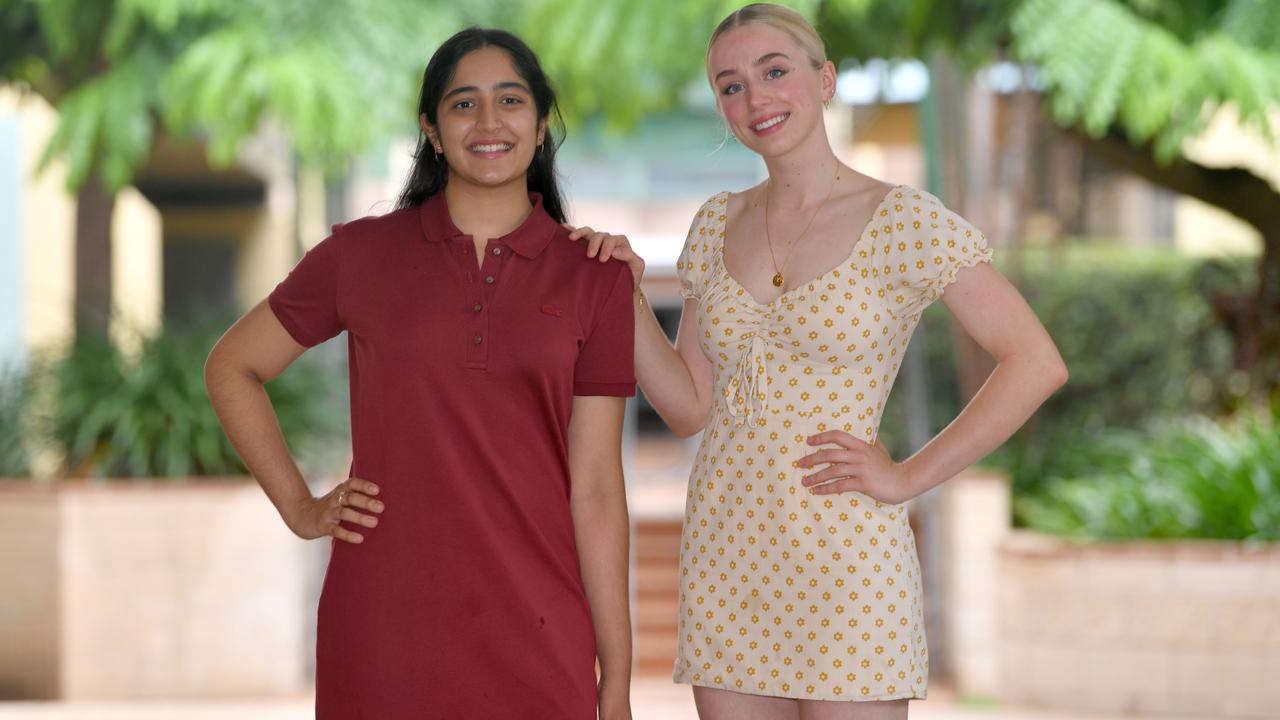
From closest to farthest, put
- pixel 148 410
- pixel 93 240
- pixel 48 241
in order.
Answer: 1. pixel 148 410
2. pixel 93 240
3. pixel 48 241

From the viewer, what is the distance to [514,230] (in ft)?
9.11

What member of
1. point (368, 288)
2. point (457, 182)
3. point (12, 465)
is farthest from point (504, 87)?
point (12, 465)

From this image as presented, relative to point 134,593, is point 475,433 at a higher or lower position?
higher

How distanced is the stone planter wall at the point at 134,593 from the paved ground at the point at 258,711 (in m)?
0.12

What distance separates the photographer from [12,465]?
8.72m

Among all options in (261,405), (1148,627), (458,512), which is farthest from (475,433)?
(1148,627)

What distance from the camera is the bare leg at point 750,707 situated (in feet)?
9.45

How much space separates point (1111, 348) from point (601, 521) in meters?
9.52

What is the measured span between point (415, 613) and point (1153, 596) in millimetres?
5349

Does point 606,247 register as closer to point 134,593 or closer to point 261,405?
point 261,405

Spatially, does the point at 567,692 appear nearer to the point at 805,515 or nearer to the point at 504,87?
the point at 805,515

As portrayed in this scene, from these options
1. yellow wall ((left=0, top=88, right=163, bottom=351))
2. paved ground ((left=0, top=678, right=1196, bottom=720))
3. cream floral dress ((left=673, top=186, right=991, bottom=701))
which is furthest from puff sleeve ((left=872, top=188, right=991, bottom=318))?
yellow wall ((left=0, top=88, right=163, bottom=351))

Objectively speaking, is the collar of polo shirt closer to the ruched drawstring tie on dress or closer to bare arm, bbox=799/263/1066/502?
the ruched drawstring tie on dress

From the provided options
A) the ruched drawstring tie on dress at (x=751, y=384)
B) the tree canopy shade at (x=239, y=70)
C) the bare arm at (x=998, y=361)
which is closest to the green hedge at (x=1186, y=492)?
the tree canopy shade at (x=239, y=70)
